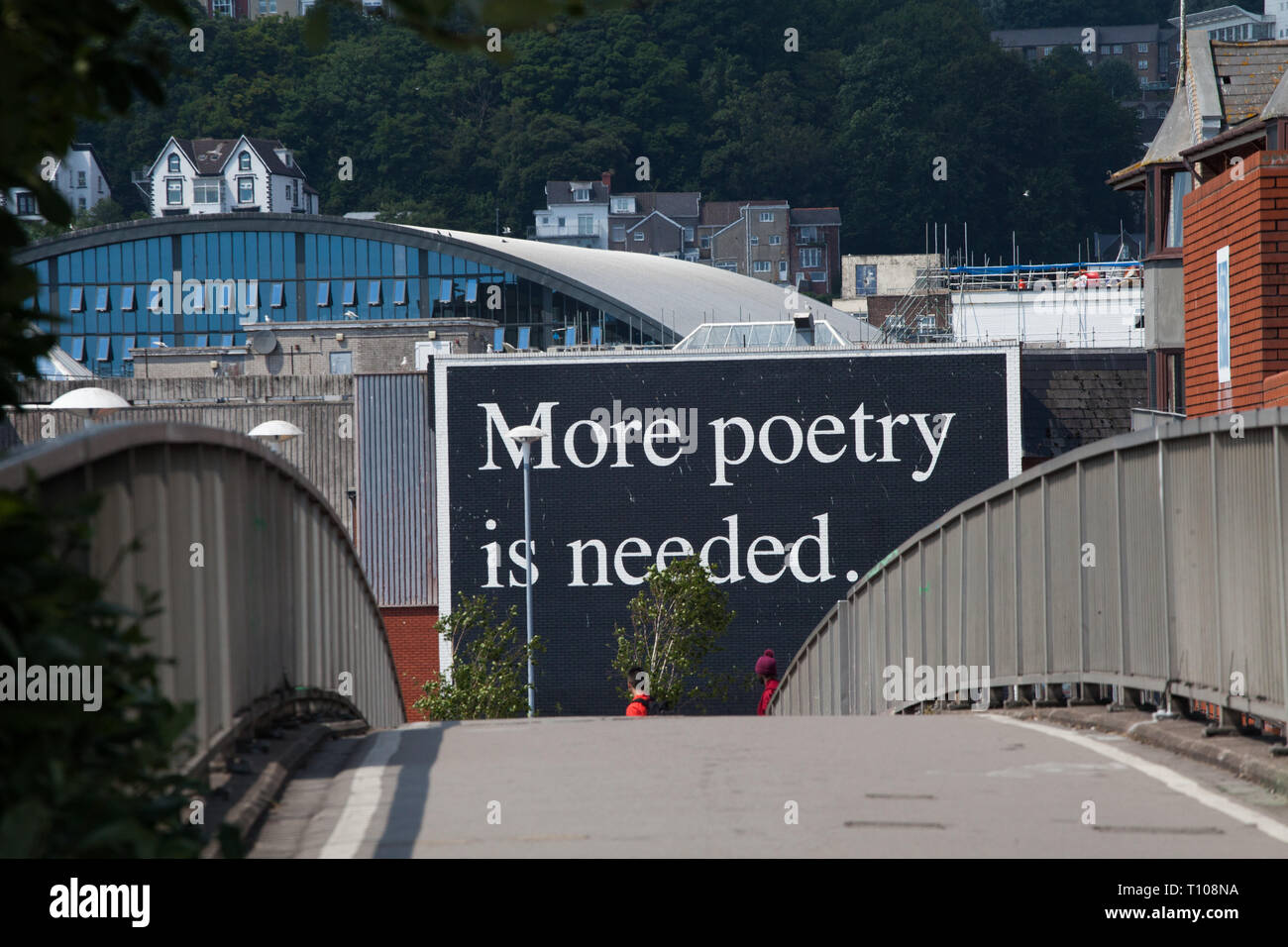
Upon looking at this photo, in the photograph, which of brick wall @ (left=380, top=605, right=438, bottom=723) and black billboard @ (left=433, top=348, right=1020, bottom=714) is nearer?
black billboard @ (left=433, top=348, right=1020, bottom=714)

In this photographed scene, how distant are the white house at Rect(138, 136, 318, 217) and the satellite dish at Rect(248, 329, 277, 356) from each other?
78712mm

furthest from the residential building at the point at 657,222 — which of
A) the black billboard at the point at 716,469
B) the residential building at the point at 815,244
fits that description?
the black billboard at the point at 716,469

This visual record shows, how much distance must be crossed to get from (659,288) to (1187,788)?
5497 centimetres

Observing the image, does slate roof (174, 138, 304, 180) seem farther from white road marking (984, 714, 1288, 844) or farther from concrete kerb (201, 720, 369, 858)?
white road marking (984, 714, 1288, 844)

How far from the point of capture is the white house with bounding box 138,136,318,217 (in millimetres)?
131125

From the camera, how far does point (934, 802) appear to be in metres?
6.93

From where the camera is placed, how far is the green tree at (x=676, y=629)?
32.5 meters

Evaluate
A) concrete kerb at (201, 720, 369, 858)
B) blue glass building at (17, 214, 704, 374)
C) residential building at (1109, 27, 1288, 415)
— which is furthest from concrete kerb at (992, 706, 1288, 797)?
blue glass building at (17, 214, 704, 374)

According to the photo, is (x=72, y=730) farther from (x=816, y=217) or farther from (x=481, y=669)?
(x=816, y=217)

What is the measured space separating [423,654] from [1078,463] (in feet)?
94.9

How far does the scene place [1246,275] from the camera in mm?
Answer: 15711

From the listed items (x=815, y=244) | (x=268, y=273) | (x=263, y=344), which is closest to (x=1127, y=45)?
(x=815, y=244)
